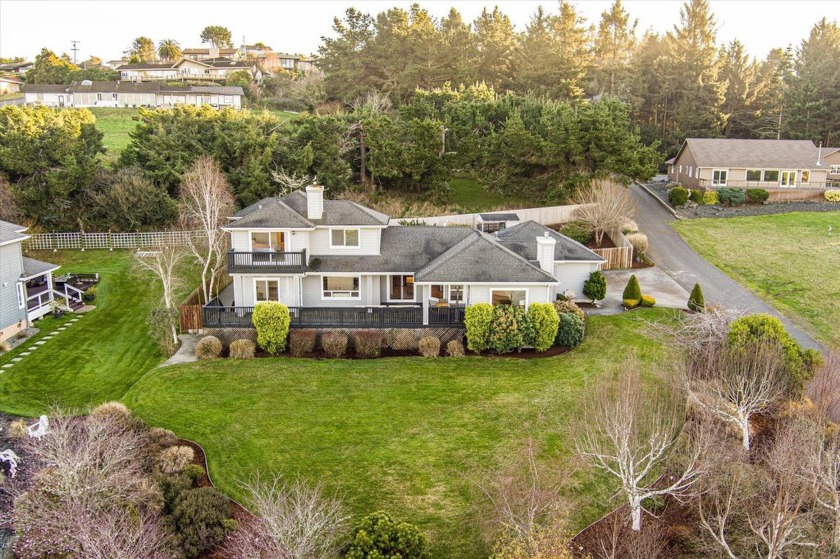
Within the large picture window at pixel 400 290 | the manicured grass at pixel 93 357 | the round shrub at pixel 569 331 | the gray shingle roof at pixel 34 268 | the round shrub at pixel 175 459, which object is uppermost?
the gray shingle roof at pixel 34 268

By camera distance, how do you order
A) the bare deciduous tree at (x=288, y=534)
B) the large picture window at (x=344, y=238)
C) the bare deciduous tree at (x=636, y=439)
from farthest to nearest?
the large picture window at (x=344, y=238) → the bare deciduous tree at (x=636, y=439) → the bare deciduous tree at (x=288, y=534)

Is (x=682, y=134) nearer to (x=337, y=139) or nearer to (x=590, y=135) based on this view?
(x=590, y=135)

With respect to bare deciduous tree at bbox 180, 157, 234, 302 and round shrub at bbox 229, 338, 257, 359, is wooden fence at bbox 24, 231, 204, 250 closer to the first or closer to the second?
bare deciduous tree at bbox 180, 157, 234, 302

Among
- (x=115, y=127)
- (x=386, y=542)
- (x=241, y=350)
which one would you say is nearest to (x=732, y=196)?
(x=241, y=350)

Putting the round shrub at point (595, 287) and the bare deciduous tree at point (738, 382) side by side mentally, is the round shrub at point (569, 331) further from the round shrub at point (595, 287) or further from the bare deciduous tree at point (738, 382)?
the bare deciduous tree at point (738, 382)

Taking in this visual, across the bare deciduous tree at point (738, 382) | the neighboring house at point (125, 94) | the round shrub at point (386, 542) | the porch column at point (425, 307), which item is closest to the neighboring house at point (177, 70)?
the neighboring house at point (125, 94)

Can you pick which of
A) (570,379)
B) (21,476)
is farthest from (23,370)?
(570,379)
